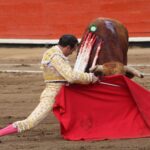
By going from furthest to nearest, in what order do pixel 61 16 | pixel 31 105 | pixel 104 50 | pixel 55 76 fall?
pixel 61 16 → pixel 31 105 → pixel 104 50 → pixel 55 76

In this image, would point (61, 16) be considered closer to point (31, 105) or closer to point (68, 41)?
point (31, 105)

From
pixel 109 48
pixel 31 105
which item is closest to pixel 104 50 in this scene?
→ pixel 109 48

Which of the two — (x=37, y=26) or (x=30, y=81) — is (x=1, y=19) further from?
(x=30, y=81)

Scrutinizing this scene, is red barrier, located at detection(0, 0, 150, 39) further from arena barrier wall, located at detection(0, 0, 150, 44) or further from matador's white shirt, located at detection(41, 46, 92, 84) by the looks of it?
matador's white shirt, located at detection(41, 46, 92, 84)

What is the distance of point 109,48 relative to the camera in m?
6.51

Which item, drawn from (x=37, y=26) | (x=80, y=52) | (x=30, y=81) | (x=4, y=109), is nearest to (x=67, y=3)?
(x=37, y=26)

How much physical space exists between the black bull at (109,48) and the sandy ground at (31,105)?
747mm

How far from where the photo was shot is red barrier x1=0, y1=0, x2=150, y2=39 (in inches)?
679

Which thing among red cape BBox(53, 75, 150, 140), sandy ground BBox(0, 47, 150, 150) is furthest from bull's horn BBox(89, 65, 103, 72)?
sandy ground BBox(0, 47, 150, 150)

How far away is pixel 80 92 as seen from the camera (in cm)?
635

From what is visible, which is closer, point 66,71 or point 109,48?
point 66,71

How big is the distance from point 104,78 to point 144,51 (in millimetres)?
10168

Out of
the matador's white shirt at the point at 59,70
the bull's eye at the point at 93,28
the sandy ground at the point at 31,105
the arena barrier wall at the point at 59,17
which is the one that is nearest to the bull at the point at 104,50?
the bull's eye at the point at 93,28

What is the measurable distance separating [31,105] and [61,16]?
31.4ft
